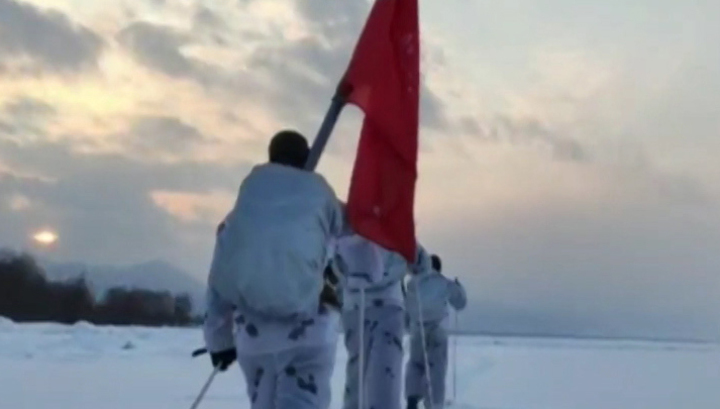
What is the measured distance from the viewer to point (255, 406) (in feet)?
16.7

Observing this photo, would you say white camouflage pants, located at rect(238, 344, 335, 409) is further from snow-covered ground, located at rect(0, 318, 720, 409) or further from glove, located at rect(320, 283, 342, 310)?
snow-covered ground, located at rect(0, 318, 720, 409)

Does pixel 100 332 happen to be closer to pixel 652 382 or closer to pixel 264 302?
pixel 652 382

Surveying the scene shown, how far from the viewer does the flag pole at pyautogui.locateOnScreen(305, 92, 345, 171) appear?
5.54 metres

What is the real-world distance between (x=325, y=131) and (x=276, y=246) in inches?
42.4

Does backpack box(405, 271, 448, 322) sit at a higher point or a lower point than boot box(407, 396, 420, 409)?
higher

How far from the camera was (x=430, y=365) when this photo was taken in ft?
37.8

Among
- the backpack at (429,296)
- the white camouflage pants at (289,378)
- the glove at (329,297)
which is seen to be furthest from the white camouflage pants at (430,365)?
the white camouflage pants at (289,378)

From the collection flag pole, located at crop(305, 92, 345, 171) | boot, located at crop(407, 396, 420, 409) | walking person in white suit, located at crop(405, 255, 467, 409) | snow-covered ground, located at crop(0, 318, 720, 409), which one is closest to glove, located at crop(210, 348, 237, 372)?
flag pole, located at crop(305, 92, 345, 171)

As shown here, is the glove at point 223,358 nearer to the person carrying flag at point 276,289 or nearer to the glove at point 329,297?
the person carrying flag at point 276,289

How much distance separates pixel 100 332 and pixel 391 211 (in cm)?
1857

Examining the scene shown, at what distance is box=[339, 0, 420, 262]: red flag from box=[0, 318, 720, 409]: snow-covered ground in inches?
190

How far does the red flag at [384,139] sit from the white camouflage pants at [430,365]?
5.10m

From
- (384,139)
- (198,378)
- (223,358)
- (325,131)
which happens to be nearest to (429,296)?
(198,378)

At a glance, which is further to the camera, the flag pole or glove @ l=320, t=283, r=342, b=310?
the flag pole
